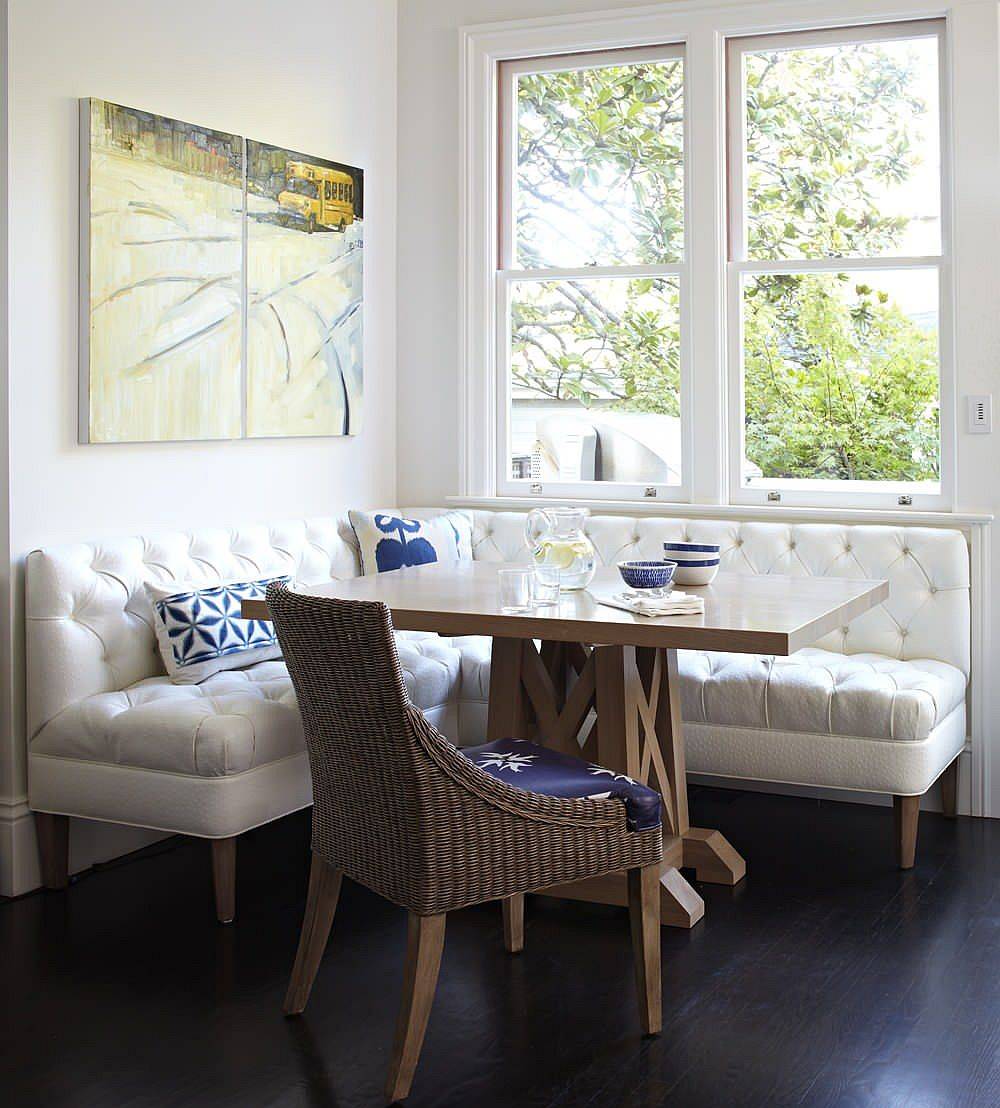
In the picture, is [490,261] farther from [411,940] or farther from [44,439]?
[411,940]

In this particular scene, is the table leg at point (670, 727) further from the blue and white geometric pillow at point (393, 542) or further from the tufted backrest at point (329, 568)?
the blue and white geometric pillow at point (393, 542)

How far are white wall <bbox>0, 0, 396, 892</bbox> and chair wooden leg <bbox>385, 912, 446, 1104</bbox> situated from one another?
1.50m

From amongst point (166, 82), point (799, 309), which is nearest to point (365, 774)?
point (166, 82)

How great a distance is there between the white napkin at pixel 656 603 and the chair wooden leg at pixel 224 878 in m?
1.06

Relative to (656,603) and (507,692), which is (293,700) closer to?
(507,692)

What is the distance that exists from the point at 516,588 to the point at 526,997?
92 cm

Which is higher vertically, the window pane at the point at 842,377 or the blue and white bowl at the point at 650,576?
the window pane at the point at 842,377

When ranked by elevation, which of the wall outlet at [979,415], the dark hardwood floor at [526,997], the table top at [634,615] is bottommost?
the dark hardwood floor at [526,997]

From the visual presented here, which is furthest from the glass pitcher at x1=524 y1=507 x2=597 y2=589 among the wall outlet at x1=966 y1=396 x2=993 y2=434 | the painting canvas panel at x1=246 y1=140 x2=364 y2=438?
the wall outlet at x1=966 y1=396 x2=993 y2=434

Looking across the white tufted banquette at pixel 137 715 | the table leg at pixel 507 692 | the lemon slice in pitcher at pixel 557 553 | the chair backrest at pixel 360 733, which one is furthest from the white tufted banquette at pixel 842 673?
the chair backrest at pixel 360 733

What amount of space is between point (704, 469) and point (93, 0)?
237 cm

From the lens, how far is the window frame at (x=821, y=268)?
4.29 m

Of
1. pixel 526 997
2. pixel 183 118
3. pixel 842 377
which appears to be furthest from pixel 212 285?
pixel 526 997

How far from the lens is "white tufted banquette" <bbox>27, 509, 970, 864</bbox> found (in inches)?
129
